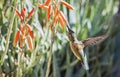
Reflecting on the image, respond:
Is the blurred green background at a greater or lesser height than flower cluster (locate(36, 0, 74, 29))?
lesser

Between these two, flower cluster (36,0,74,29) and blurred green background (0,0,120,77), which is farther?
blurred green background (0,0,120,77)

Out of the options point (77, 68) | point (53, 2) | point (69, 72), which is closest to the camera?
point (53, 2)

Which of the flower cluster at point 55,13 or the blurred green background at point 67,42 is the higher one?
the flower cluster at point 55,13

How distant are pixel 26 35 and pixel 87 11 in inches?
31.7

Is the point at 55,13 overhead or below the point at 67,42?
overhead

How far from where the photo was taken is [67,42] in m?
1.67

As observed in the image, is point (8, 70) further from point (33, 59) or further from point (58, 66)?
point (58, 66)

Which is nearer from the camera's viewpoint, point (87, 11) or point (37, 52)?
point (37, 52)

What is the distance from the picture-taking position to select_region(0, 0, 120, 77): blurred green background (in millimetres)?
1374

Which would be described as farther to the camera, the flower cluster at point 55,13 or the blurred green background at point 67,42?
the blurred green background at point 67,42

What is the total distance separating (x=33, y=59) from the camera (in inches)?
53.9

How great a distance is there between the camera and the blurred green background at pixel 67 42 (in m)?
1.37

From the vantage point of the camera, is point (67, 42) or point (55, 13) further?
point (67, 42)

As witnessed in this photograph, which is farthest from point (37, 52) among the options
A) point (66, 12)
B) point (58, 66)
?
point (66, 12)
